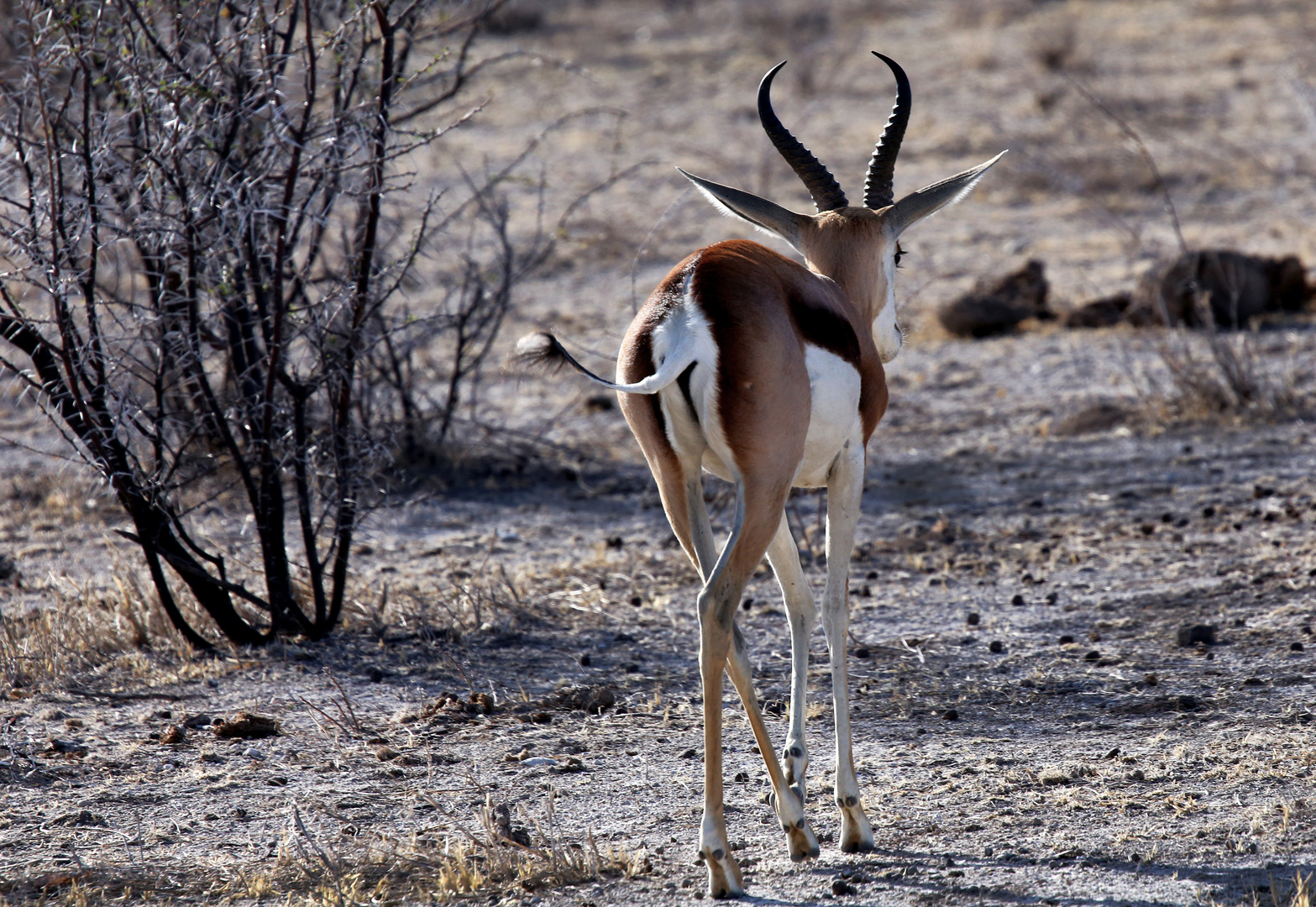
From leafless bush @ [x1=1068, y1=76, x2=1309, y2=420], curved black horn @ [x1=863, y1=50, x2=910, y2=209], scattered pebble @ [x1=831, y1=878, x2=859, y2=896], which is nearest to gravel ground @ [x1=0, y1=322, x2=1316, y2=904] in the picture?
scattered pebble @ [x1=831, y1=878, x2=859, y2=896]

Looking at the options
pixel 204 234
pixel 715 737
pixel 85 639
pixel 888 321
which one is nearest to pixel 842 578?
pixel 715 737

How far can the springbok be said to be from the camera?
3590 millimetres

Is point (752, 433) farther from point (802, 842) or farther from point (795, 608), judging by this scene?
point (802, 842)

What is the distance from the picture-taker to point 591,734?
195 inches

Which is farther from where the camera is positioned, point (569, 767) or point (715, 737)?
point (569, 767)

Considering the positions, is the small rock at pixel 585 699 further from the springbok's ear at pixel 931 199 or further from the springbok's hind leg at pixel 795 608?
the springbok's ear at pixel 931 199

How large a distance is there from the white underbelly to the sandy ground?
1148mm

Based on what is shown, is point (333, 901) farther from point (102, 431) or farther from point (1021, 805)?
point (102, 431)

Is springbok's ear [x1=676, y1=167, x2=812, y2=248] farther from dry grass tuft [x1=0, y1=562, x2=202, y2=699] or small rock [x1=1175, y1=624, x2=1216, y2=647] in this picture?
dry grass tuft [x1=0, y1=562, x2=202, y2=699]

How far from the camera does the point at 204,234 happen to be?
5.47 meters

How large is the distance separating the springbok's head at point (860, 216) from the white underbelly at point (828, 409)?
87 centimetres

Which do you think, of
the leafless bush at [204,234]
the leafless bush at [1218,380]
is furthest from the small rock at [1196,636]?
the leafless bush at [204,234]

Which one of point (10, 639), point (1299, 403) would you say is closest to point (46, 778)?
point (10, 639)

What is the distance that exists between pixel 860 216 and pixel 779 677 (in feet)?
6.15
